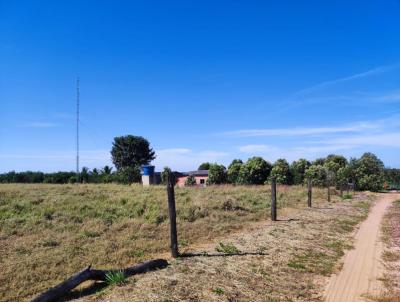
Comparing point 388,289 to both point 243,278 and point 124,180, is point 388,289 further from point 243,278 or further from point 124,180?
point 124,180

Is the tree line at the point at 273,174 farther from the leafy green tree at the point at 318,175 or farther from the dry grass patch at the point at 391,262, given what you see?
the dry grass patch at the point at 391,262

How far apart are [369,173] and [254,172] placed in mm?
15286

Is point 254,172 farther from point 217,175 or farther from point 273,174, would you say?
point 217,175

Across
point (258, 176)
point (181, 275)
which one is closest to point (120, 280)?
point (181, 275)

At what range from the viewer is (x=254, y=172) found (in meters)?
50.9

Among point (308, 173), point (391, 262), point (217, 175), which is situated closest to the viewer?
point (391, 262)

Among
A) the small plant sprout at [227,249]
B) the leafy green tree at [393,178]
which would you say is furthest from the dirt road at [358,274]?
the leafy green tree at [393,178]

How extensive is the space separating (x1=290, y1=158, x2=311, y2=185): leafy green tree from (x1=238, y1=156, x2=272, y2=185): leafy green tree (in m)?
4.02

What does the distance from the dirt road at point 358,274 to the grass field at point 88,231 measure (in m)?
1.37

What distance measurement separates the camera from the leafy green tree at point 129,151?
7175 centimetres

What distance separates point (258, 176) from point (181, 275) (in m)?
44.9

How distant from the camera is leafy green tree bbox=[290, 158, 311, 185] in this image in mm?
52594

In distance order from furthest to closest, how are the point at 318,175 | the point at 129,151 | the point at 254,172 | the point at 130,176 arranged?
the point at 129,151, the point at 254,172, the point at 318,175, the point at 130,176

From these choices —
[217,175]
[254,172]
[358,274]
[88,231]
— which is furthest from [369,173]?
[88,231]
